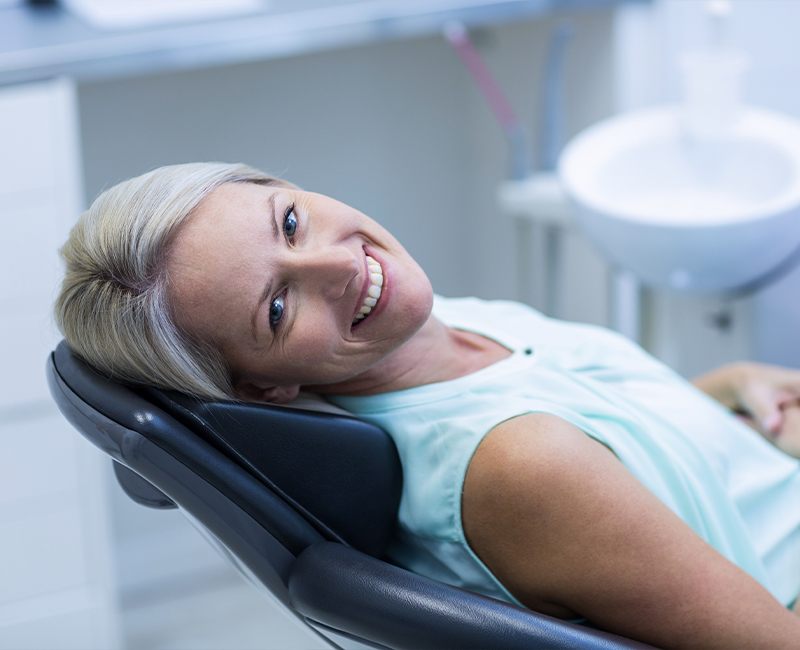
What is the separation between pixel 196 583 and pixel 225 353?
168 cm

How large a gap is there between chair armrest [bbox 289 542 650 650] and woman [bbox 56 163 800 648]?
7cm

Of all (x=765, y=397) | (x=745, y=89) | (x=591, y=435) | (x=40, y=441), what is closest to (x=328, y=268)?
(x=591, y=435)

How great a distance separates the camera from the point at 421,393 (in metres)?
1.10

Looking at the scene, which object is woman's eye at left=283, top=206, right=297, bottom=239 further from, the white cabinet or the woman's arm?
the white cabinet

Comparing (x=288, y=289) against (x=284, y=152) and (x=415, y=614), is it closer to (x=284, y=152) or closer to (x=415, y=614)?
(x=415, y=614)

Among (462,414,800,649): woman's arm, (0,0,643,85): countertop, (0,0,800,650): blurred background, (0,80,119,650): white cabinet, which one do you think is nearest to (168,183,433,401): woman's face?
(462,414,800,649): woman's arm

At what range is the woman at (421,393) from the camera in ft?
3.14

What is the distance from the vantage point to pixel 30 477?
6.54 feet

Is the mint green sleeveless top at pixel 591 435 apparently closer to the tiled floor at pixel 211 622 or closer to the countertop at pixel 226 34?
the countertop at pixel 226 34

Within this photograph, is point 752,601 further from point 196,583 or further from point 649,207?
point 196,583

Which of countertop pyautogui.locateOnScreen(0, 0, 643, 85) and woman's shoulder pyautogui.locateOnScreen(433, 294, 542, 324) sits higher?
countertop pyautogui.locateOnScreen(0, 0, 643, 85)

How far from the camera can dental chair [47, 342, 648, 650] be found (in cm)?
89

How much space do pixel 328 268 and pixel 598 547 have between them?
35cm

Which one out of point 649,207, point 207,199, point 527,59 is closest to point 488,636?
point 207,199
